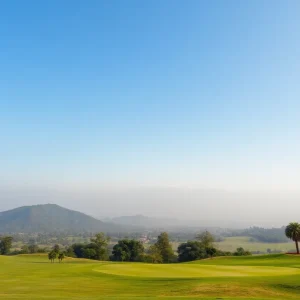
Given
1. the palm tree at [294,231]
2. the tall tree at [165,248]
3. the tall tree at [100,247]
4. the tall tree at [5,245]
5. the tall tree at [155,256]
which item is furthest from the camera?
the tall tree at [5,245]

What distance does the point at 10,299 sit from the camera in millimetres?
21016

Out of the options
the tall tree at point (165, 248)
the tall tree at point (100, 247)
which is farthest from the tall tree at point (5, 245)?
the tall tree at point (165, 248)

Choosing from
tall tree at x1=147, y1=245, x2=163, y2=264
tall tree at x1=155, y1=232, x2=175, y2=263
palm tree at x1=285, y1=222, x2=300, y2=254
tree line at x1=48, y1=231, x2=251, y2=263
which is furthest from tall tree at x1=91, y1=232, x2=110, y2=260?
palm tree at x1=285, y1=222, x2=300, y2=254

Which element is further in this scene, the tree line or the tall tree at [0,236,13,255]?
the tall tree at [0,236,13,255]

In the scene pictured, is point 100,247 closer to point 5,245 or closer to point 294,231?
point 5,245

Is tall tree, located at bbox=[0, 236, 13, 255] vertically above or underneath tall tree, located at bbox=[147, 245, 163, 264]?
above

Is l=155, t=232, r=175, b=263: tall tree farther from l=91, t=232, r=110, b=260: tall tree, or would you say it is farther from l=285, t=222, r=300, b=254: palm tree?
Answer: l=285, t=222, r=300, b=254: palm tree

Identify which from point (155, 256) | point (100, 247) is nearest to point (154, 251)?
point (155, 256)

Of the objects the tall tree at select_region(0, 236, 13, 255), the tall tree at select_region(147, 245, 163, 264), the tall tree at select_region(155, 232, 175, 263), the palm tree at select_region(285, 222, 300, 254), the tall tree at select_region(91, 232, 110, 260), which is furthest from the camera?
the tall tree at select_region(0, 236, 13, 255)

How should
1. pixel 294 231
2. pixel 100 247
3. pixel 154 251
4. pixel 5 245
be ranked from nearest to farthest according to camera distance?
pixel 294 231 < pixel 154 251 < pixel 100 247 < pixel 5 245

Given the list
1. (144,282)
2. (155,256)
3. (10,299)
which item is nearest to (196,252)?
(155,256)

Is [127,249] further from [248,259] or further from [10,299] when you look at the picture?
[10,299]

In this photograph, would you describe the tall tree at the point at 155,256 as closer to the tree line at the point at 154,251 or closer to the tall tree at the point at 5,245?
the tree line at the point at 154,251

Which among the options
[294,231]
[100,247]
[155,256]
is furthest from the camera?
[100,247]
